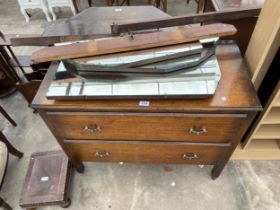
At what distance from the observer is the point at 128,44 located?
3.23 feet

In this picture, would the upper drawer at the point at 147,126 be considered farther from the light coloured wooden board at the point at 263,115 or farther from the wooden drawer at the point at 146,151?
the light coloured wooden board at the point at 263,115

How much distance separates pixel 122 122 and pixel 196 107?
377 millimetres

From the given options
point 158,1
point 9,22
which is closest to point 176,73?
point 158,1

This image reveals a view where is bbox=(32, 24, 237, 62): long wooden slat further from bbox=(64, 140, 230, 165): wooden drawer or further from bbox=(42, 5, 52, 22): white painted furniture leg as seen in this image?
bbox=(42, 5, 52, 22): white painted furniture leg

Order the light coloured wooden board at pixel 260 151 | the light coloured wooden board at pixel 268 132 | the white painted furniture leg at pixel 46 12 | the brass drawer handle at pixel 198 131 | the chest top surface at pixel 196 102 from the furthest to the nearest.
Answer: the white painted furniture leg at pixel 46 12 < the light coloured wooden board at pixel 260 151 < the light coloured wooden board at pixel 268 132 < the brass drawer handle at pixel 198 131 < the chest top surface at pixel 196 102

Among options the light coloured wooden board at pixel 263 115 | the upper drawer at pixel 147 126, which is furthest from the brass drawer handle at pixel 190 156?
the light coloured wooden board at pixel 263 115

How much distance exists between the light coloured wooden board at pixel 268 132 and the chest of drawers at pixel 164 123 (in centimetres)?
37

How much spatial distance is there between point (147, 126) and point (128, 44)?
1.38ft

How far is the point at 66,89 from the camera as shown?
99 cm

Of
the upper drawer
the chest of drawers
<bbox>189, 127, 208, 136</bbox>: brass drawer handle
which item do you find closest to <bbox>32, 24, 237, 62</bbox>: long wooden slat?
the chest of drawers

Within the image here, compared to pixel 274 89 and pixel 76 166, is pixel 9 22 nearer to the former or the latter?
pixel 76 166

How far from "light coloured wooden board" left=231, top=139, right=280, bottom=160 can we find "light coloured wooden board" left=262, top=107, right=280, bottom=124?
38cm

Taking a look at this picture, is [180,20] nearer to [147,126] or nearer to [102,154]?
[147,126]

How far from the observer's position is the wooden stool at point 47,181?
4.55 ft
